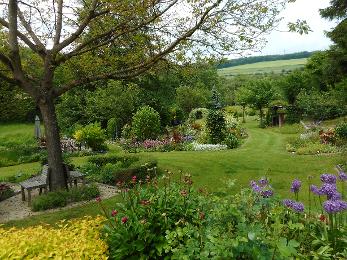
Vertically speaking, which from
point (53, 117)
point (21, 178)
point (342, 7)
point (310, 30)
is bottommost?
point (21, 178)

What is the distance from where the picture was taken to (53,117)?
1115 cm

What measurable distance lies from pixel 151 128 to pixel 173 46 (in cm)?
1207

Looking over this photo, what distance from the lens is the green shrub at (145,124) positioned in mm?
22891

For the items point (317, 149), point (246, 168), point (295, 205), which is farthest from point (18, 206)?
point (317, 149)

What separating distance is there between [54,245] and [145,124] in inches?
735

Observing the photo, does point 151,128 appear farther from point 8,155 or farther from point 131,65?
point 131,65

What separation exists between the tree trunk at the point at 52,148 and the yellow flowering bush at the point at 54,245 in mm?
5892

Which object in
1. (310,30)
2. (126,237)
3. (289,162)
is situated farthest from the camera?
(289,162)

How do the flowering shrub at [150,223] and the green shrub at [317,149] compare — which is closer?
the flowering shrub at [150,223]

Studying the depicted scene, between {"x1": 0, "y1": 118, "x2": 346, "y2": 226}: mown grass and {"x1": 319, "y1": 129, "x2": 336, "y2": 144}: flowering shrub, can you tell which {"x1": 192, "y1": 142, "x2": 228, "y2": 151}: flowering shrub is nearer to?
{"x1": 0, "y1": 118, "x2": 346, "y2": 226}: mown grass

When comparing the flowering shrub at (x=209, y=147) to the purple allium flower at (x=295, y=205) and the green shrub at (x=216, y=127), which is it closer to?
the green shrub at (x=216, y=127)

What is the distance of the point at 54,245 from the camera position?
14.4 feet

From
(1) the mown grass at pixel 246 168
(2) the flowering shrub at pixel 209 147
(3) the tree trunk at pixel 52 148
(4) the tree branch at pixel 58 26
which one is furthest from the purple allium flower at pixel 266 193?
(2) the flowering shrub at pixel 209 147

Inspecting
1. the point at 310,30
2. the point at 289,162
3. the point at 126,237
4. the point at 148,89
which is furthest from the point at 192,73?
the point at 148,89
